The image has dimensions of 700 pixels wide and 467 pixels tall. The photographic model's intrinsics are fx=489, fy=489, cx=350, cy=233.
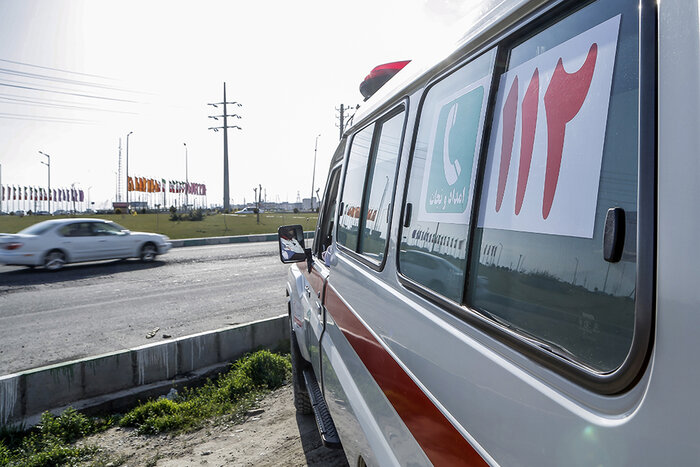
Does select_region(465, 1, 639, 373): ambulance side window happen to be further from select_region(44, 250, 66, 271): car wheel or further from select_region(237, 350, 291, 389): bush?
select_region(44, 250, 66, 271): car wheel

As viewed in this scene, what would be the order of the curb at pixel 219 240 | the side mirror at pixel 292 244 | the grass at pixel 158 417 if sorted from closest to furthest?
the grass at pixel 158 417 < the side mirror at pixel 292 244 < the curb at pixel 219 240

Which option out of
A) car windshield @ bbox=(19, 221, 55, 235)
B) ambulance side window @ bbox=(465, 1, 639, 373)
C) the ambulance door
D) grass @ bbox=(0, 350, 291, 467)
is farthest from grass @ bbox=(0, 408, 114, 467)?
car windshield @ bbox=(19, 221, 55, 235)

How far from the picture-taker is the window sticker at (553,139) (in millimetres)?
905

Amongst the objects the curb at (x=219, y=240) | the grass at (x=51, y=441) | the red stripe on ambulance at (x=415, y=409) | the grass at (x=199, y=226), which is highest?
the red stripe on ambulance at (x=415, y=409)

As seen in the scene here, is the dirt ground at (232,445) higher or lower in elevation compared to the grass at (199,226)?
higher

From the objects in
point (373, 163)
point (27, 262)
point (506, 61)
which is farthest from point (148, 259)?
point (506, 61)

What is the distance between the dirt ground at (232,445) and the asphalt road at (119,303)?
8.59ft

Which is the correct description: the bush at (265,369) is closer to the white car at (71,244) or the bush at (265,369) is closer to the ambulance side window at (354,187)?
the ambulance side window at (354,187)

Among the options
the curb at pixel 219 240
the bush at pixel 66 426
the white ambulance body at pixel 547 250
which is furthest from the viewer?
the curb at pixel 219 240

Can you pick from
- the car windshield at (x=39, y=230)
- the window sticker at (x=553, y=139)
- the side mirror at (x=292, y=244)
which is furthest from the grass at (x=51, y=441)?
the car windshield at (x=39, y=230)

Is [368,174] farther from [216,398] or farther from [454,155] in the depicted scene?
[216,398]

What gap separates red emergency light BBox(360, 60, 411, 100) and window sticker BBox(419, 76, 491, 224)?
50.3 inches

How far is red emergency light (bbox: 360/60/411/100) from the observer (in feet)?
9.18

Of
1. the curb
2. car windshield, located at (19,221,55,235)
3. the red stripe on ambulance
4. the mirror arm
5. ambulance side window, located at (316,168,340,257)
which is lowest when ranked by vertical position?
the curb
